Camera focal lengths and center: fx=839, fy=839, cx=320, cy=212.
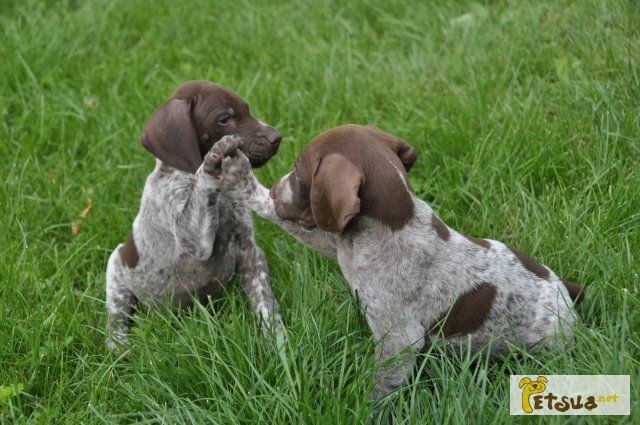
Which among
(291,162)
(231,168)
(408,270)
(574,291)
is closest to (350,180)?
(408,270)

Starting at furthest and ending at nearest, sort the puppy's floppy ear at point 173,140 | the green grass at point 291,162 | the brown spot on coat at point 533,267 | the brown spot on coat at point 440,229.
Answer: the puppy's floppy ear at point 173,140 → the brown spot on coat at point 533,267 → the brown spot on coat at point 440,229 → the green grass at point 291,162

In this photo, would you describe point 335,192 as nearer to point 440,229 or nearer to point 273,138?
point 440,229

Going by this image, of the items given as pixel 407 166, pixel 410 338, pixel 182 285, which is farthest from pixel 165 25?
pixel 410 338

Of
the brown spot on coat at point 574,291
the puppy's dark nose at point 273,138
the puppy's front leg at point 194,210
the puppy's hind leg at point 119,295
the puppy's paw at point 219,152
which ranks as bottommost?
the puppy's hind leg at point 119,295

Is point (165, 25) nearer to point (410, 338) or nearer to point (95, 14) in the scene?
point (95, 14)

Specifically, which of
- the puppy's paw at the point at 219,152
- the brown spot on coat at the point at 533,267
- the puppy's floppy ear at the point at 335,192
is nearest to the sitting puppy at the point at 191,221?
the puppy's paw at the point at 219,152

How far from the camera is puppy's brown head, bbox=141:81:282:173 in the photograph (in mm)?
5051

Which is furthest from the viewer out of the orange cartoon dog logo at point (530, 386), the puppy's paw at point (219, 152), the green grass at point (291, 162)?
the puppy's paw at point (219, 152)

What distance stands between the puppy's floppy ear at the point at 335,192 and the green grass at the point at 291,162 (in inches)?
28.2

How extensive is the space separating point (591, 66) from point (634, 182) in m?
1.46

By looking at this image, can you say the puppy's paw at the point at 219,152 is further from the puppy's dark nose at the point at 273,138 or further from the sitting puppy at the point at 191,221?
the puppy's dark nose at the point at 273,138

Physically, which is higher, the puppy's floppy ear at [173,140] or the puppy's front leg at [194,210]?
the puppy's floppy ear at [173,140]

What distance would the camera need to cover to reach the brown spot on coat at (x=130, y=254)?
5.52m

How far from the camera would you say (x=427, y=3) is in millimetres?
8234
